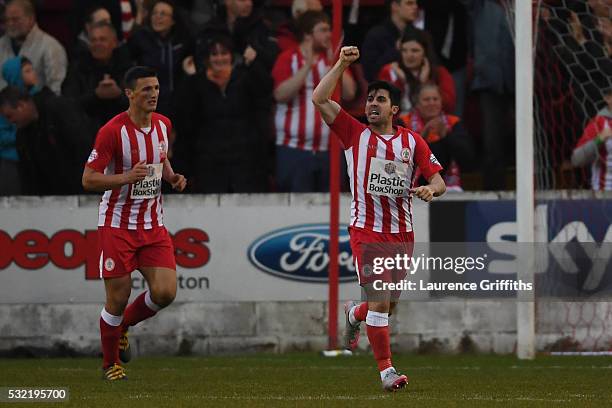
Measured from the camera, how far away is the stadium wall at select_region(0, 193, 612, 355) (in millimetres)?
13148

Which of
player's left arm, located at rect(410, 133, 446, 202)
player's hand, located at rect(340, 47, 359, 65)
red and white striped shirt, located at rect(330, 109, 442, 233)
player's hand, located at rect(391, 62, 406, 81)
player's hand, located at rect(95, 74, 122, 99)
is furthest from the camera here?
player's hand, located at rect(95, 74, 122, 99)

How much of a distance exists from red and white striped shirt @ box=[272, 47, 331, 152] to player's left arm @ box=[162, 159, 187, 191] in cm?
300

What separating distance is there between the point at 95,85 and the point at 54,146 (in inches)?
29.0

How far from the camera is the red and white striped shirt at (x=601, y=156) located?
1294cm

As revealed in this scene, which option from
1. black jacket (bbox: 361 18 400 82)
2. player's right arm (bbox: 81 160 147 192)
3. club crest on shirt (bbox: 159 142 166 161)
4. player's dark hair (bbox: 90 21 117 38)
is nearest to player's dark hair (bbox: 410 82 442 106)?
black jacket (bbox: 361 18 400 82)

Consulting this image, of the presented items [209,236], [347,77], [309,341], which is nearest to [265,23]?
[347,77]

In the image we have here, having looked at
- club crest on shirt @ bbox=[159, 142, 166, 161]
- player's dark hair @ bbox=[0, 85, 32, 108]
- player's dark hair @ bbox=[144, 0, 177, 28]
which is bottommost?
club crest on shirt @ bbox=[159, 142, 166, 161]

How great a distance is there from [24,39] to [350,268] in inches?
157

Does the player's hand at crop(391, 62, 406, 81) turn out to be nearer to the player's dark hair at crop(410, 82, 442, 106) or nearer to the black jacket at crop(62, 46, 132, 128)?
the player's dark hair at crop(410, 82, 442, 106)

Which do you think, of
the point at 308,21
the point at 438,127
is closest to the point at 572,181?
the point at 438,127

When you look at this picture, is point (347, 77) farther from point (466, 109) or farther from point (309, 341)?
point (309, 341)

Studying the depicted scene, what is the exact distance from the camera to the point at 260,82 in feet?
42.7

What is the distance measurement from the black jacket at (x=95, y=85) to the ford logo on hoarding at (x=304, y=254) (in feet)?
6.46

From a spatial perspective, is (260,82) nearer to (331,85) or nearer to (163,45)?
(163,45)
